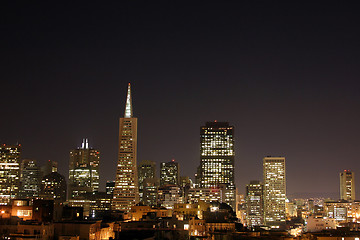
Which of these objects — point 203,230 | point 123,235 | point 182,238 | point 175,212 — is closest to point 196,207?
point 175,212

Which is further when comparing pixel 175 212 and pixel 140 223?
pixel 175 212

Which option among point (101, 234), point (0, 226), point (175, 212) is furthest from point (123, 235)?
point (175, 212)

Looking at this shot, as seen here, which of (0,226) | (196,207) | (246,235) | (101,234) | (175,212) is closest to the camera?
(0,226)

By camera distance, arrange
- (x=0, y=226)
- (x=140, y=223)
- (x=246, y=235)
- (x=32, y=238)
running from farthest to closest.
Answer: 1. (x=140, y=223)
2. (x=246, y=235)
3. (x=0, y=226)
4. (x=32, y=238)

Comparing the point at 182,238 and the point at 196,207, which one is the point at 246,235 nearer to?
the point at 182,238

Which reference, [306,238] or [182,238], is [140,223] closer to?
[182,238]

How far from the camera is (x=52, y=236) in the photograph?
8031cm

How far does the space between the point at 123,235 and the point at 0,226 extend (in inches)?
830

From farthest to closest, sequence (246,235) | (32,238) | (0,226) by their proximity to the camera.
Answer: (246,235)
(0,226)
(32,238)

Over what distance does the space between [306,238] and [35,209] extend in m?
47.4

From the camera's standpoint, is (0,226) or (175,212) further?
(175,212)

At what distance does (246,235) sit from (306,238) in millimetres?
10702

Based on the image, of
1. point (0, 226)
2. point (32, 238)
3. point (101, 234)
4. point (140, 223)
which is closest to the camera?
point (32, 238)

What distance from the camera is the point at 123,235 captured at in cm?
9494
